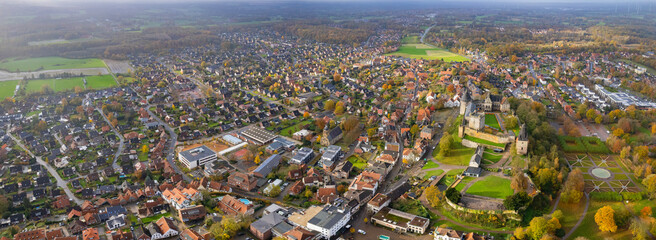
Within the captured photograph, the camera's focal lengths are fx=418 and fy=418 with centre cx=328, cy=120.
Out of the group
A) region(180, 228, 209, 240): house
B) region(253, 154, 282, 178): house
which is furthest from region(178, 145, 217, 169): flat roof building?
region(180, 228, 209, 240): house

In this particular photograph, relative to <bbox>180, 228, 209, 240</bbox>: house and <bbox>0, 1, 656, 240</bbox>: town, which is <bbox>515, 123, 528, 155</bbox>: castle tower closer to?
<bbox>0, 1, 656, 240</bbox>: town

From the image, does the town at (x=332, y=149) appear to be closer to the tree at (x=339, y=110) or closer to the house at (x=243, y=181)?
the house at (x=243, y=181)

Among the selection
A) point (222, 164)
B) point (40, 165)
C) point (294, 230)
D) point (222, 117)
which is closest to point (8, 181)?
point (40, 165)

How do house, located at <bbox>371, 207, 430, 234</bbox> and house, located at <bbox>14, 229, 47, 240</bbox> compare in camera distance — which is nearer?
house, located at <bbox>14, 229, 47, 240</bbox>

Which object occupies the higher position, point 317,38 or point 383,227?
point 317,38

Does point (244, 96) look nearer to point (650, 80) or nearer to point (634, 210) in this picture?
point (634, 210)

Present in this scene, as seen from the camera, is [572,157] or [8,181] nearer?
[8,181]

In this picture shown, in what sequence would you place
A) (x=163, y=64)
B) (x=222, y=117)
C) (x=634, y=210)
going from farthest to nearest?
1. (x=163, y=64)
2. (x=222, y=117)
3. (x=634, y=210)
